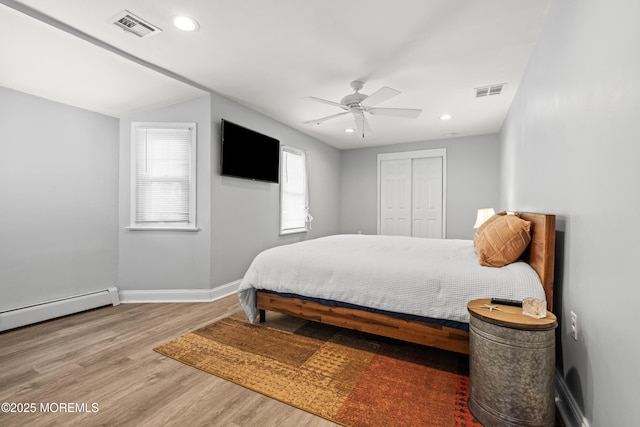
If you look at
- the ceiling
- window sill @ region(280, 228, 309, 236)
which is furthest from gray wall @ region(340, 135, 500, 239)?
the ceiling

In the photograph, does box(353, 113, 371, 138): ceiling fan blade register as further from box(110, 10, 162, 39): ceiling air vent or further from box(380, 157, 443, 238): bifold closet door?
box(380, 157, 443, 238): bifold closet door

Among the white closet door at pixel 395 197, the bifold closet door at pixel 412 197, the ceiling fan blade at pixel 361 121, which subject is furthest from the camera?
the white closet door at pixel 395 197

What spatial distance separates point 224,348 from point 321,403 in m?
0.98

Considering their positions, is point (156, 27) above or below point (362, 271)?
above

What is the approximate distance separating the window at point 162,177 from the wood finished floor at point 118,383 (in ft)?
4.06

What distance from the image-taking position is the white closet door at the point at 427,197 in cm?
569

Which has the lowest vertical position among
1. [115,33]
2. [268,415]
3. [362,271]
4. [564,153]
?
[268,415]

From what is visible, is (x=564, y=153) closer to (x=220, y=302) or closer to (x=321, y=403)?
(x=321, y=403)

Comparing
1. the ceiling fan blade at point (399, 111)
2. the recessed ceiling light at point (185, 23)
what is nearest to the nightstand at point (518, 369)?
the ceiling fan blade at point (399, 111)

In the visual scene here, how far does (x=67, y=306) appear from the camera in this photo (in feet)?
9.93

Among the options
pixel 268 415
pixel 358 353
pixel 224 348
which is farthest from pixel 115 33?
pixel 358 353

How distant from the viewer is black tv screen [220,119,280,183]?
11.8ft

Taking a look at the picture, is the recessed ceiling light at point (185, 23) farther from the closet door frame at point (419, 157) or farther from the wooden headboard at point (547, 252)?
the closet door frame at point (419, 157)

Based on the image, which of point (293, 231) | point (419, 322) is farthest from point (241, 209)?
point (419, 322)
